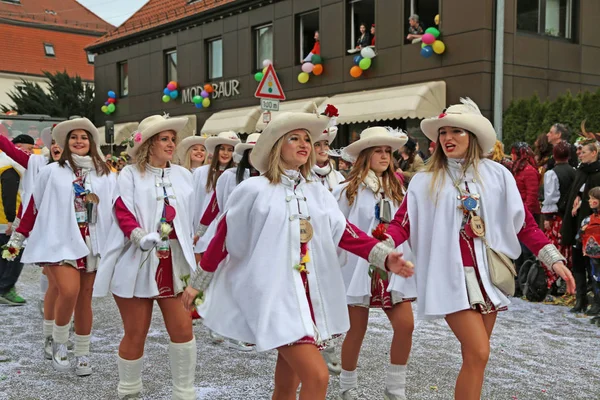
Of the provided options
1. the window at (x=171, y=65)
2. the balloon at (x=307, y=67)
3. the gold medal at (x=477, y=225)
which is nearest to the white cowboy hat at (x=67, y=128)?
the gold medal at (x=477, y=225)

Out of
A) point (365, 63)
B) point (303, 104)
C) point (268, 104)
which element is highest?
point (365, 63)

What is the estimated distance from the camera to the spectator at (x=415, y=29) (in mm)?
17062

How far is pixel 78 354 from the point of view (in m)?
5.80

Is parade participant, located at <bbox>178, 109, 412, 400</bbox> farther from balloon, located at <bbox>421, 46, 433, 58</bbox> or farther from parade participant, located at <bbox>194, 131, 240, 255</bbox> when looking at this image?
balloon, located at <bbox>421, 46, 433, 58</bbox>

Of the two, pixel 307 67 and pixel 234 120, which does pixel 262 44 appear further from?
pixel 307 67

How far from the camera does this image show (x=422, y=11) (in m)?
17.5

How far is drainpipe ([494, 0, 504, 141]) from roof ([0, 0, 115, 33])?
126 ft

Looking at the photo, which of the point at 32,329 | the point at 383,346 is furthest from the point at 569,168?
the point at 32,329

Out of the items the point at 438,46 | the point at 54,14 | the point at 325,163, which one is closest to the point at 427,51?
the point at 438,46

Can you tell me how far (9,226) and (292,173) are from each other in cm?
637

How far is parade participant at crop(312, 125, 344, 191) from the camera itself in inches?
262

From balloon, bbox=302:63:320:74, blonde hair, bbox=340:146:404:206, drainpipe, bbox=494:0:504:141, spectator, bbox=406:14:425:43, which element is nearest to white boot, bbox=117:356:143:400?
blonde hair, bbox=340:146:404:206

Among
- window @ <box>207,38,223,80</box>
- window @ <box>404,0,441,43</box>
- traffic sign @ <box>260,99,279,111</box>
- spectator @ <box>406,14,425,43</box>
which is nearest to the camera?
traffic sign @ <box>260,99,279,111</box>

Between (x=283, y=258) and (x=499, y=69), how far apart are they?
523 inches
